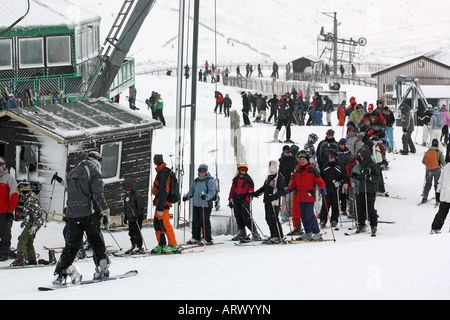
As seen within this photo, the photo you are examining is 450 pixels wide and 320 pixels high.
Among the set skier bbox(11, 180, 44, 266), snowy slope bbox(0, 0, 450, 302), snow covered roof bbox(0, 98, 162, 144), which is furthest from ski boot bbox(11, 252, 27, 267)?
snow covered roof bbox(0, 98, 162, 144)

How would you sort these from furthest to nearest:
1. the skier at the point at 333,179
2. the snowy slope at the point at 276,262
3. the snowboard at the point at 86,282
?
1. the skier at the point at 333,179
2. the snowboard at the point at 86,282
3. the snowy slope at the point at 276,262

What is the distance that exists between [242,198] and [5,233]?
13.6ft

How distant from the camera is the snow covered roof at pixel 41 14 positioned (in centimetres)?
2998

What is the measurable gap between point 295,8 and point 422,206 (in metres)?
118

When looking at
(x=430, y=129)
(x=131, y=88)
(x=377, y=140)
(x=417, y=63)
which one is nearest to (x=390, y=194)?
(x=377, y=140)

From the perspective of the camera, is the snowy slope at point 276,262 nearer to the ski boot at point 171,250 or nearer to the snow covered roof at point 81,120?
the ski boot at point 171,250

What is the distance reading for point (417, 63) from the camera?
5409 cm

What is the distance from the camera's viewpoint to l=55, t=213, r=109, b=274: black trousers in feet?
32.2

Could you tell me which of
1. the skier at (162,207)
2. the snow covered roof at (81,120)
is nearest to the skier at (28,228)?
the skier at (162,207)

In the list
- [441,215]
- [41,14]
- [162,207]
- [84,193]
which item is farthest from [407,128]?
[84,193]

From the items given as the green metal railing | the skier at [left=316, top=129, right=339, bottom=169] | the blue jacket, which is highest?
the green metal railing

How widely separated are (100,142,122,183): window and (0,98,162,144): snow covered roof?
45 centimetres

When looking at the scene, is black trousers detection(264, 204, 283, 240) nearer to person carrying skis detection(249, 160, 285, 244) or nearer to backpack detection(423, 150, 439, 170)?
person carrying skis detection(249, 160, 285, 244)

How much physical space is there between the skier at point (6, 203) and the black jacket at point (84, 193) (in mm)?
3191
